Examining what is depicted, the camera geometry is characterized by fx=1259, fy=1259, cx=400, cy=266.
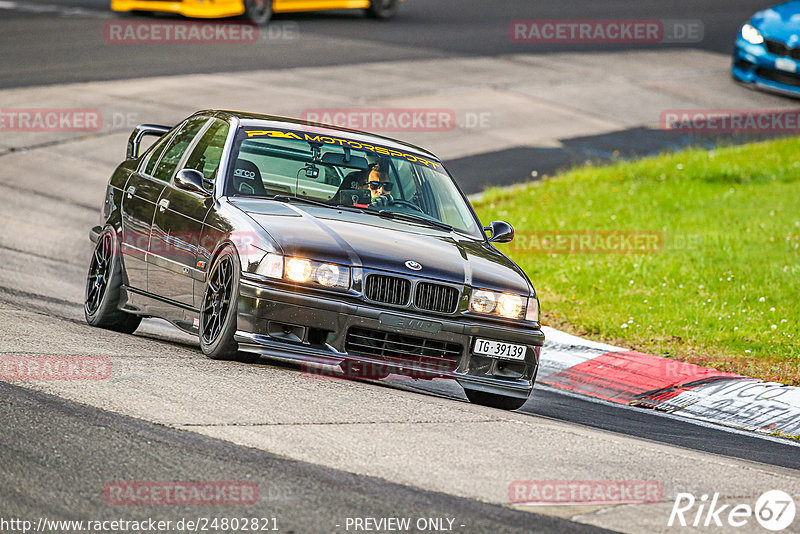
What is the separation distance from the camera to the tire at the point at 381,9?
91.6 ft

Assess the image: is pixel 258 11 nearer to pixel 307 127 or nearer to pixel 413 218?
pixel 307 127

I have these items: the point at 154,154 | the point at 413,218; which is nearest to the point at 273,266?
the point at 413,218

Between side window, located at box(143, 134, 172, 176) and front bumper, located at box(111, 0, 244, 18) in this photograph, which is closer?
side window, located at box(143, 134, 172, 176)

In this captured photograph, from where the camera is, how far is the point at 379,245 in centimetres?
750

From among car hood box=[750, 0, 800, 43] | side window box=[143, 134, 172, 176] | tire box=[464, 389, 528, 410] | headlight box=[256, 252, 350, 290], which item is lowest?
tire box=[464, 389, 528, 410]

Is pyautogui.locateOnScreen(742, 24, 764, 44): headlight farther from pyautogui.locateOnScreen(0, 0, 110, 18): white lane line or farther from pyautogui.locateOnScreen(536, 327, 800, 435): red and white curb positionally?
pyautogui.locateOnScreen(536, 327, 800, 435): red and white curb

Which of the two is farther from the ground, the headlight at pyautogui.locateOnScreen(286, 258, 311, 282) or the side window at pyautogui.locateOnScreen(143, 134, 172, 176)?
the side window at pyautogui.locateOnScreen(143, 134, 172, 176)

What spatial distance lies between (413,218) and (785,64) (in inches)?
594

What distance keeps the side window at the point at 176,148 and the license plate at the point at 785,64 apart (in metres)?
14.9

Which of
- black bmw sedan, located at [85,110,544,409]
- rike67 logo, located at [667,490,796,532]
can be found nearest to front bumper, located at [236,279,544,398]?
black bmw sedan, located at [85,110,544,409]

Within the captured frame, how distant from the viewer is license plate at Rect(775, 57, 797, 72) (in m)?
Answer: 21.6

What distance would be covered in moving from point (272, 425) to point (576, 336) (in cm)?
510

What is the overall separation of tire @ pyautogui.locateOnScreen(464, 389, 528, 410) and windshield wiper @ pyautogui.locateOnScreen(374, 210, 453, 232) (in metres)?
1.12

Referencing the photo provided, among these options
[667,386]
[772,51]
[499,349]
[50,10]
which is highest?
[772,51]
